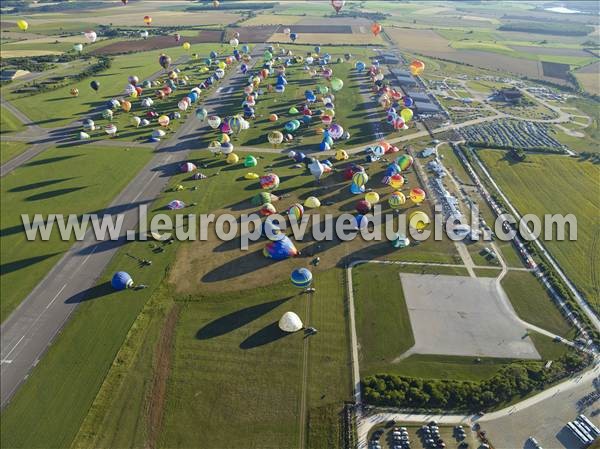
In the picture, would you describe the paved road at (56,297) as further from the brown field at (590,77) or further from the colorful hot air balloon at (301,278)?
the brown field at (590,77)

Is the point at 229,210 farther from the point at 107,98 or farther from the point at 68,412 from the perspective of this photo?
the point at 107,98

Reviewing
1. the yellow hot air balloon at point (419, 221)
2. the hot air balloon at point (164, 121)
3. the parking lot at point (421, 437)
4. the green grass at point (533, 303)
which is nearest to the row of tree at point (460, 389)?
the parking lot at point (421, 437)

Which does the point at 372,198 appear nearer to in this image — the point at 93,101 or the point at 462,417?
the point at 462,417

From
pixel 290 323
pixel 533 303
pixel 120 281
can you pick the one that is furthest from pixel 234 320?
pixel 533 303

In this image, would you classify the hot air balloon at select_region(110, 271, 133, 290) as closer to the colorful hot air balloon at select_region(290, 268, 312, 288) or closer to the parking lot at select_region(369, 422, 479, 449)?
the colorful hot air balloon at select_region(290, 268, 312, 288)

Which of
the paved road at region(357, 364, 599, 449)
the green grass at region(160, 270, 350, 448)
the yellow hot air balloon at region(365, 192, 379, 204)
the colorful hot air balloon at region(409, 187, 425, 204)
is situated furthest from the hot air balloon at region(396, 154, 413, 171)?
the paved road at region(357, 364, 599, 449)

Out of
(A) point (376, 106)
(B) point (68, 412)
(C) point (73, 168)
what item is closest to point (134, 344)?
(B) point (68, 412)
